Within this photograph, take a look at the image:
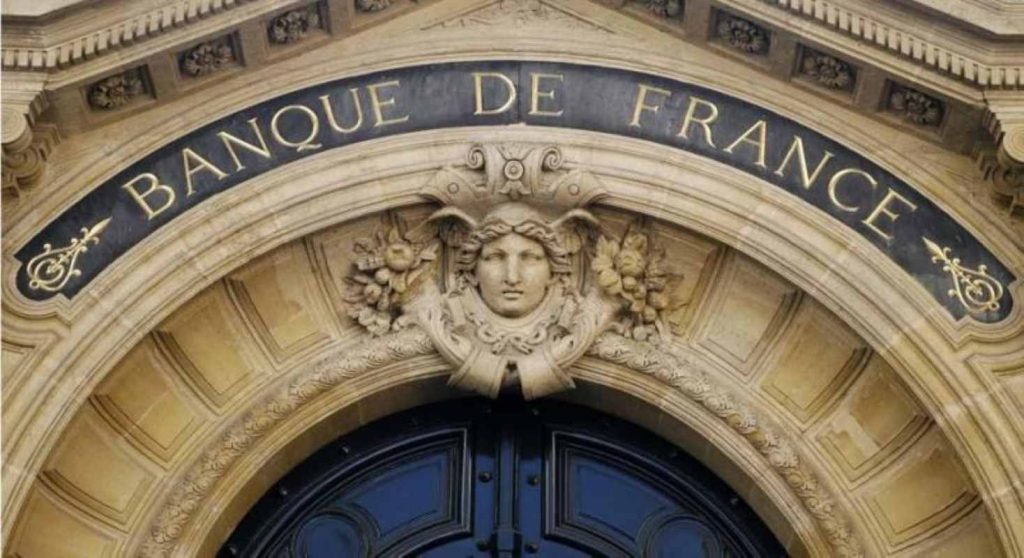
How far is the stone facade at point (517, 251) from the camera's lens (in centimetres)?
1160

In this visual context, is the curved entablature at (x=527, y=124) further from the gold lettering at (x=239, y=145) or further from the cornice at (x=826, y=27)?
the cornice at (x=826, y=27)

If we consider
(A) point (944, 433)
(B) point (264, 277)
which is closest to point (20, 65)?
(B) point (264, 277)

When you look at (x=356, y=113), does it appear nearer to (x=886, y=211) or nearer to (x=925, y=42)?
(x=886, y=211)

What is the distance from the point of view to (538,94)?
12297mm

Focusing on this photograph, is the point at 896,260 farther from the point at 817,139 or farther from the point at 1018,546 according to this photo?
the point at 1018,546

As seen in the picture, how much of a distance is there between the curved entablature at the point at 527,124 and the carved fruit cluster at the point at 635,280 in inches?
22.8

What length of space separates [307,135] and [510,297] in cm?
136

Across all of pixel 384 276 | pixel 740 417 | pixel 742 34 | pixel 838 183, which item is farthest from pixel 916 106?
pixel 384 276

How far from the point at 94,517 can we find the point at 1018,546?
14.9 feet

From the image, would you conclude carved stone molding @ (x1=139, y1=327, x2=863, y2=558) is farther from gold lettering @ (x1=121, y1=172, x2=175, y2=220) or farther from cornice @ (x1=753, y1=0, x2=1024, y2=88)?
cornice @ (x1=753, y1=0, x2=1024, y2=88)

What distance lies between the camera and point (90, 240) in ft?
38.4

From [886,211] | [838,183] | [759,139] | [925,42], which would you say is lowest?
[886,211]

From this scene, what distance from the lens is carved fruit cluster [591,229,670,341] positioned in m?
12.1

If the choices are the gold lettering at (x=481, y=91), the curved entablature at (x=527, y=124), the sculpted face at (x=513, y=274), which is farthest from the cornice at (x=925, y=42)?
the sculpted face at (x=513, y=274)
